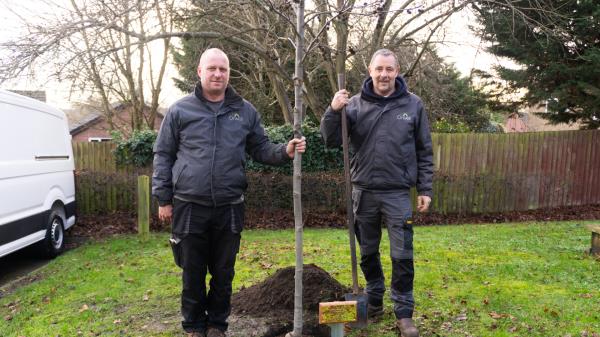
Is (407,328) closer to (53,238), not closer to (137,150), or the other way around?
(53,238)

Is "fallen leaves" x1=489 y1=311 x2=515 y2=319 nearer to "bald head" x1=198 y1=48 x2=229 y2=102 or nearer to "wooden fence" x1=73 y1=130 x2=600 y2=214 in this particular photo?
"bald head" x1=198 y1=48 x2=229 y2=102

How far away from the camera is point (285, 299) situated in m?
4.10

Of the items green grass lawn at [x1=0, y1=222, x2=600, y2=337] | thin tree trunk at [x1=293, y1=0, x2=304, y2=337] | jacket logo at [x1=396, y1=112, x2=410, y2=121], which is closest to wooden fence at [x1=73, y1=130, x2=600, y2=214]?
green grass lawn at [x1=0, y1=222, x2=600, y2=337]

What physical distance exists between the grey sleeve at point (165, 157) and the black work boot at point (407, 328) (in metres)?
1.99

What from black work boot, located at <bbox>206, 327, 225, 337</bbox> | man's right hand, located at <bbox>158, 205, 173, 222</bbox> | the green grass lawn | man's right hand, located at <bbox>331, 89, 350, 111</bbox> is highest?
man's right hand, located at <bbox>331, 89, 350, 111</bbox>

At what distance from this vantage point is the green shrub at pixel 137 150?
11.0m

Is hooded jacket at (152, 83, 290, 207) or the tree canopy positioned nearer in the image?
hooded jacket at (152, 83, 290, 207)

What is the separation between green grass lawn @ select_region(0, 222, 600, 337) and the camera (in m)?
4.04

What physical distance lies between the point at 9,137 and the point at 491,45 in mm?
11659

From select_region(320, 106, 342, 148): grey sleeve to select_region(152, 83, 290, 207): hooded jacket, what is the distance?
2.11ft

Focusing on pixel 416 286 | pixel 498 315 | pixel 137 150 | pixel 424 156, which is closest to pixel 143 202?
pixel 137 150

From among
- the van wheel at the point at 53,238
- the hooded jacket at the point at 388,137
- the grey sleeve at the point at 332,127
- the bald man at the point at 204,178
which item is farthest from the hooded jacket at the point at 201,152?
the van wheel at the point at 53,238

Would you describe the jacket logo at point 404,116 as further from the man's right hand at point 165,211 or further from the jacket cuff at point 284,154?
the man's right hand at point 165,211

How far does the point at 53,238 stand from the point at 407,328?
5653mm
